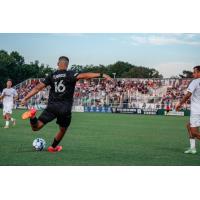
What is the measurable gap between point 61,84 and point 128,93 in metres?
21.2

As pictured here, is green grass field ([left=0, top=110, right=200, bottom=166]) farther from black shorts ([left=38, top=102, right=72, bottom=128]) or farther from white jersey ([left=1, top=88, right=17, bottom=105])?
white jersey ([left=1, top=88, right=17, bottom=105])

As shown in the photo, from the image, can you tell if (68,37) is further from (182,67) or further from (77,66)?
(182,67)

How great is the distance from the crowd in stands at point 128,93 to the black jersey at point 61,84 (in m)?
14.9

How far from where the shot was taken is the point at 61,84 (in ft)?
28.6

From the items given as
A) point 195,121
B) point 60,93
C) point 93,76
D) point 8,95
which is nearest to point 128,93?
point 8,95

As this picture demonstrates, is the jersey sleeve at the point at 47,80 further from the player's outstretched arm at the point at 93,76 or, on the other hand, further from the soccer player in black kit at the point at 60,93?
the player's outstretched arm at the point at 93,76

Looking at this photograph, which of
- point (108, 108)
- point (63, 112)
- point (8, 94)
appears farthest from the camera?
point (108, 108)

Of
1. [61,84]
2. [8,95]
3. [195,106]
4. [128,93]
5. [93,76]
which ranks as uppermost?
[128,93]

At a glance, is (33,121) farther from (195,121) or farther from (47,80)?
(195,121)

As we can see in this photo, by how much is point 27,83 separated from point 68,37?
8968mm

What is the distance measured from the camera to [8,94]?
1568 cm

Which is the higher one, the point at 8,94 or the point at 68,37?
the point at 68,37

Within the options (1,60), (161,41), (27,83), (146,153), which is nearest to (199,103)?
(146,153)

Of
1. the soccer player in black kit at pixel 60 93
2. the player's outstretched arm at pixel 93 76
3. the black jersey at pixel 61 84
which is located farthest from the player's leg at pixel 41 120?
the player's outstretched arm at pixel 93 76
